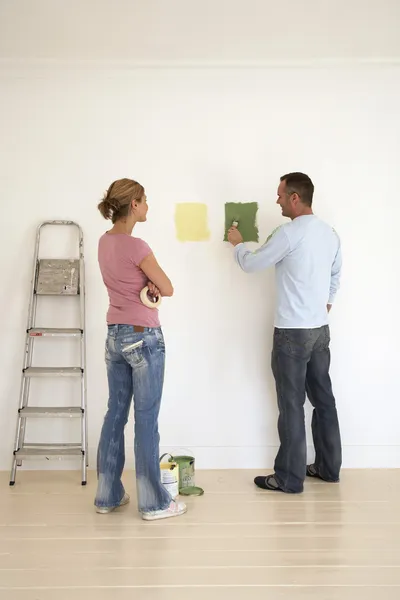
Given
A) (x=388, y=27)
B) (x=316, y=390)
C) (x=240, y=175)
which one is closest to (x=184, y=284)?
(x=240, y=175)

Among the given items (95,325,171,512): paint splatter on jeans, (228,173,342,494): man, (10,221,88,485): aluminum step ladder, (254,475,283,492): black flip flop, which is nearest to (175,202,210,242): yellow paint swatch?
(228,173,342,494): man

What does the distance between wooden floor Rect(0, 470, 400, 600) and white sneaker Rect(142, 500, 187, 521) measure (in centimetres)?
4

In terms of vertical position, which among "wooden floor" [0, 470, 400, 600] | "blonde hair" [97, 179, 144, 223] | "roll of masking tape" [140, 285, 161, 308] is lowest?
"wooden floor" [0, 470, 400, 600]

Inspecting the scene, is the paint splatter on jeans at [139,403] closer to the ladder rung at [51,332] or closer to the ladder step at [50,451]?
the ladder step at [50,451]

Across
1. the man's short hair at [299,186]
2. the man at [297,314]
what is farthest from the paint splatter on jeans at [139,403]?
the man's short hair at [299,186]

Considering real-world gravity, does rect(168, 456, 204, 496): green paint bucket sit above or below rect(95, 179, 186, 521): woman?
below

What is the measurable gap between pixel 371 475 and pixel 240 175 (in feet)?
6.37

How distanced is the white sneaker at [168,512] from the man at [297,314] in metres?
0.59

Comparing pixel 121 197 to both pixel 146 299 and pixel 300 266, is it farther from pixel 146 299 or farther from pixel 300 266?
pixel 300 266

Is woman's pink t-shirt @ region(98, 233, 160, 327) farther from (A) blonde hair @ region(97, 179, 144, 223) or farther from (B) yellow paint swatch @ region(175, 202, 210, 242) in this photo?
(B) yellow paint swatch @ region(175, 202, 210, 242)

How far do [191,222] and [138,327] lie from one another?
114 centimetres

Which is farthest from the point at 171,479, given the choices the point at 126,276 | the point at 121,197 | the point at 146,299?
the point at 121,197

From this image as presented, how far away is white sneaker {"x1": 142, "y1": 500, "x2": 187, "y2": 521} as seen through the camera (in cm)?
279

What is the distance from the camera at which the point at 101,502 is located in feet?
9.51
